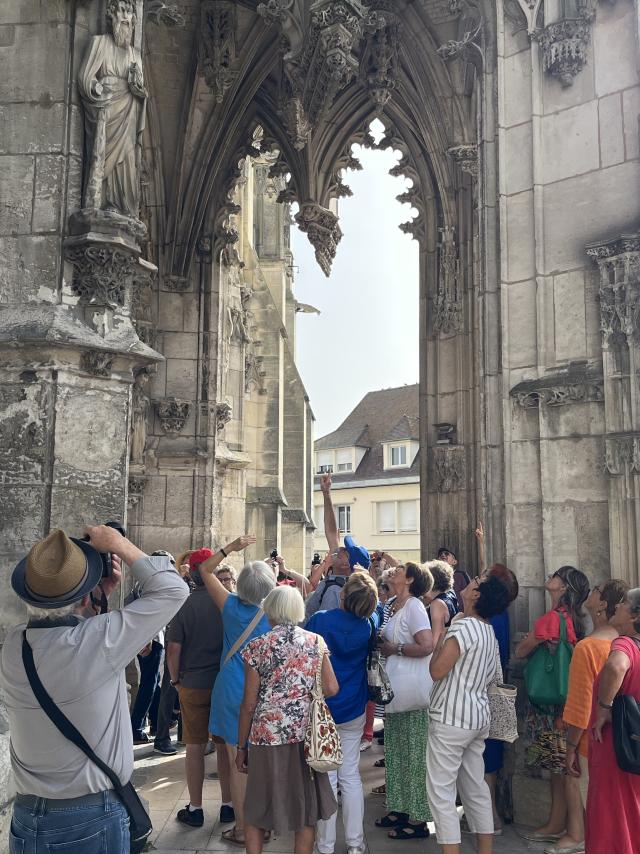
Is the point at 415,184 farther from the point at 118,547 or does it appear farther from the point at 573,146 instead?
the point at 118,547

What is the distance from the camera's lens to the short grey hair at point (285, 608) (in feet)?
13.2

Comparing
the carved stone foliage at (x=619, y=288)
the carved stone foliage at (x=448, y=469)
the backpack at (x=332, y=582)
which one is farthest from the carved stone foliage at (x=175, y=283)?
the carved stone foliage at (x=619, y=288)

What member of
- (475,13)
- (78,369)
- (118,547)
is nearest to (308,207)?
(475,13)

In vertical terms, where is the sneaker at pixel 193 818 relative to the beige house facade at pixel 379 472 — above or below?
below

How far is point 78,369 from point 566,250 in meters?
3.21

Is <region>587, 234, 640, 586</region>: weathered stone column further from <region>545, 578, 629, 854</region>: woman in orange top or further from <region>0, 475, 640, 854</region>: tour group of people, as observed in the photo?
<region>545, 578, 629, 854</region>: woman in orange top

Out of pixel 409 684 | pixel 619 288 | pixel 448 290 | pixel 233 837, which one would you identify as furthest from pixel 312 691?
pixel 448 290

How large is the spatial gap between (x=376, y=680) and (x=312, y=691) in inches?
31.4

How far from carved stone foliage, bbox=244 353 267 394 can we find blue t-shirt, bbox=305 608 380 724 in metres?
11.6

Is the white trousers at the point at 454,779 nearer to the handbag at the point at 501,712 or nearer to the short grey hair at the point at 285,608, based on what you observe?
the handbag at the point at 501,712

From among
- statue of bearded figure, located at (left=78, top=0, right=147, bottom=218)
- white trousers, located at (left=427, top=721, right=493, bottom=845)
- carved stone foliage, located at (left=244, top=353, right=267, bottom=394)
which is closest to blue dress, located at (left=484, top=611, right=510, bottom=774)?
white trousers, located at (left=427, top=721, right=493, bottom=845)

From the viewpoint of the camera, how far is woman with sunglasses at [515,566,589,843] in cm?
508

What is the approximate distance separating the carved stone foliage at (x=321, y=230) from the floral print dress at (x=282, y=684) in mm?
9980

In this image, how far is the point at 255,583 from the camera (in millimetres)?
4719
